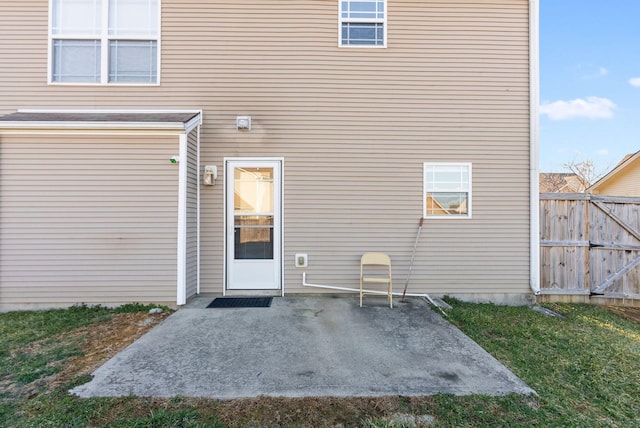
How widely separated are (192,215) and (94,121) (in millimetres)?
1854

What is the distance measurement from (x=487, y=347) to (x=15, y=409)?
13.7 feet

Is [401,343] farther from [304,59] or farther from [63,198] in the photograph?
[63,198]

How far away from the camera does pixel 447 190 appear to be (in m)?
5.29

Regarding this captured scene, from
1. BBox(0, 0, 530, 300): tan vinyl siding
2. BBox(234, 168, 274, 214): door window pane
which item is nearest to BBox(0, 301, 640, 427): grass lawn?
BBox(0, 0, 530, 300): tan vinyl siding

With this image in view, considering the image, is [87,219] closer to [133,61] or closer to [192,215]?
[192,215]

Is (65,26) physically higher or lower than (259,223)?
higher

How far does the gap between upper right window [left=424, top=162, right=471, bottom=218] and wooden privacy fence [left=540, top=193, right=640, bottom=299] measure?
4.65 ft

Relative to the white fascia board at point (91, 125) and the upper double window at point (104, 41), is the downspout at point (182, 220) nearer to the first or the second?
the white fascia board at point (91, 125)

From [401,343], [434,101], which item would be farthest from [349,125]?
[401,343]

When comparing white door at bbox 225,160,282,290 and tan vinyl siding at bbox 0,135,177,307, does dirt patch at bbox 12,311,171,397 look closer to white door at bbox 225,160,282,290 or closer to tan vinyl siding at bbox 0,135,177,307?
tan vinyl siding at bbox 0,135,177,307

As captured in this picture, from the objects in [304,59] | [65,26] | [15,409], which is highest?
[65,26]

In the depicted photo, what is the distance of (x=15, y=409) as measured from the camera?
228cm

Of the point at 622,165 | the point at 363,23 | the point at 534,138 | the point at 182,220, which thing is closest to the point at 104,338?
the point at 182,220

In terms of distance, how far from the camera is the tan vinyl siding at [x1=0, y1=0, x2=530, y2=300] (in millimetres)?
5133
